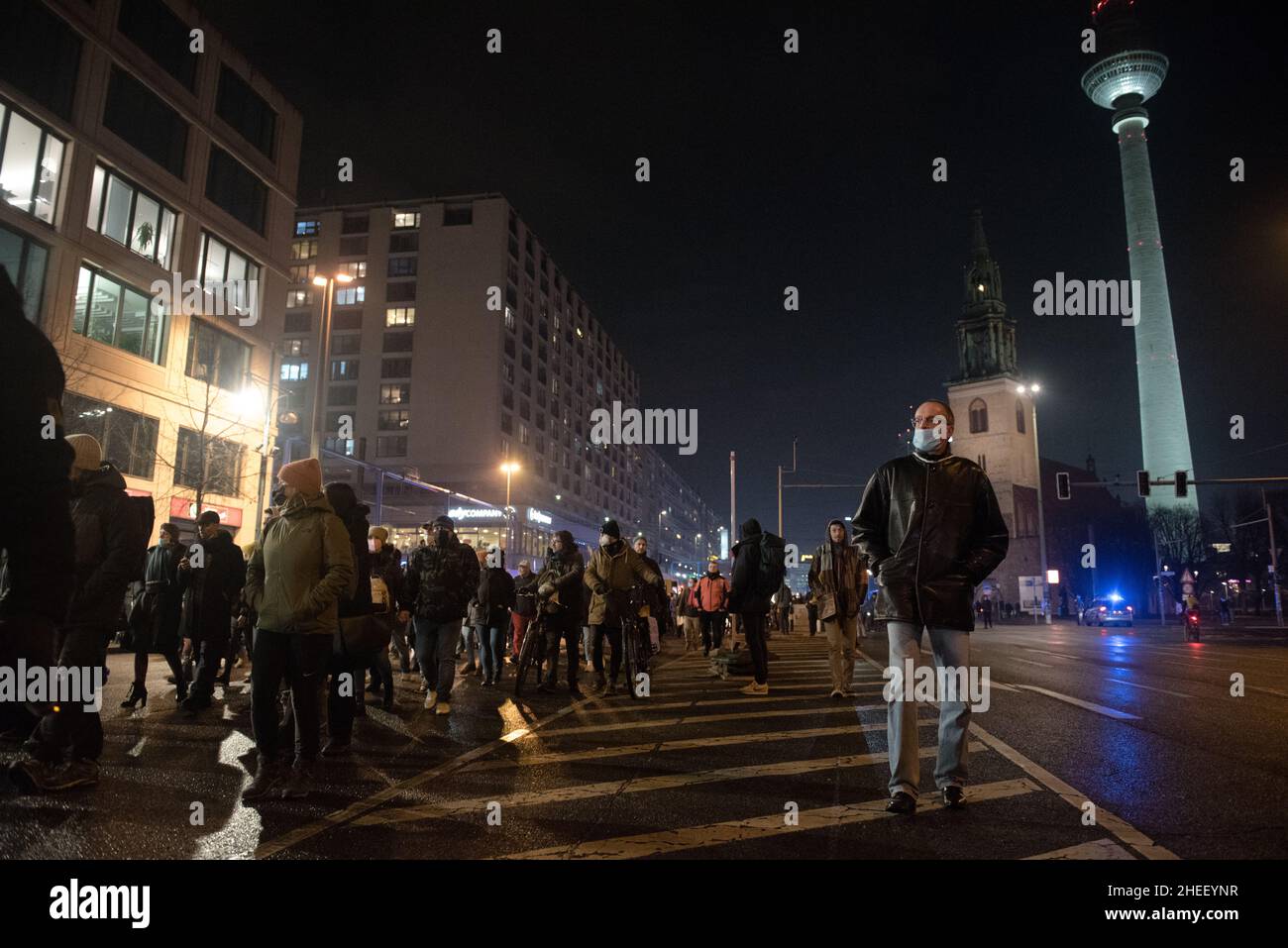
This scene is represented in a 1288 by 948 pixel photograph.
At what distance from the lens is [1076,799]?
162 inches

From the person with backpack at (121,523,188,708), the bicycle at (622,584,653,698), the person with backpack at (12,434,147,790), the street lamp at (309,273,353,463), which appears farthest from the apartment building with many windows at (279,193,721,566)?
the person with backpack at (12,434,147,790)

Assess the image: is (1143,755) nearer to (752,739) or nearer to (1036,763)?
(1036,763)

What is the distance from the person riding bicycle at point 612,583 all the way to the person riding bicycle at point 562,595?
0.72 ft

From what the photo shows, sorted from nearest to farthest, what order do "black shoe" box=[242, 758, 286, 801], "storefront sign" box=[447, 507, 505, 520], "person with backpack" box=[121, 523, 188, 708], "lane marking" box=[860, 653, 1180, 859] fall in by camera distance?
"lane marking" box=[860, 653, 1180, 859]
"black shoe" box=[242, 758, 286, 801]
"person with backpack" box=[121, 523, 188, 708]
"storefront sign" box=[447, 507, 505, 520]

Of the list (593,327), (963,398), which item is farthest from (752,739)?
(593,327)

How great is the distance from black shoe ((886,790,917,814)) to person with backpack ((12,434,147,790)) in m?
4.45

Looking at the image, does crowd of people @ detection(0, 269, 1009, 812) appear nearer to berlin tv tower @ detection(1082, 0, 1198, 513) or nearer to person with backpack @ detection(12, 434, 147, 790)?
person with backpack @ detection(12, 434, 147, 790)

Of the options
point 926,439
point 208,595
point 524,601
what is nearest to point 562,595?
point 524,601

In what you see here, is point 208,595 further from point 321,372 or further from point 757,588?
point 321,372

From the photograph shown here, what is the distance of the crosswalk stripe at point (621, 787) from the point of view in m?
3.95

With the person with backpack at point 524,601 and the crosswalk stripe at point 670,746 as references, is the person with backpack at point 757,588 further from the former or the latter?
the person with backpack at point 524,601

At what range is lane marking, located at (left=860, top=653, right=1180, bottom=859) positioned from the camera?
323cm

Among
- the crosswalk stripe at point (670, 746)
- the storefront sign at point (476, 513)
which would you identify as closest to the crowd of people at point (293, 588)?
the crosswalk stripe at point (670, 746)
